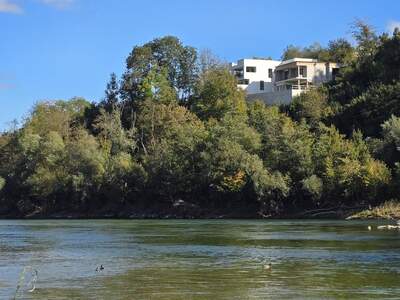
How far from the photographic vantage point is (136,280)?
33.1 metres

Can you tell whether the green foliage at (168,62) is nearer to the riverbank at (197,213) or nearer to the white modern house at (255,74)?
the white modern house at (255,74)

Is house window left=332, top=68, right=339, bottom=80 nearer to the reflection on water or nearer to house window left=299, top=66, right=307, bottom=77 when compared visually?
house window left=299, top=66, right=307, bottom=77

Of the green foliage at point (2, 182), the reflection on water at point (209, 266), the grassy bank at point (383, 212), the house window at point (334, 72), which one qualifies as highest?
the house window at point (334, 72)

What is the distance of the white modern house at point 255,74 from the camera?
176 m

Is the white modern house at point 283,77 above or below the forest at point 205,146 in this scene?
above

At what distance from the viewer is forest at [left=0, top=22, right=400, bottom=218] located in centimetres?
10738

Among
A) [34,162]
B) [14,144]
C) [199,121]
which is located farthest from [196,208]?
[14,144]

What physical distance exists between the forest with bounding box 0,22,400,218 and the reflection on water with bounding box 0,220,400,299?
45831 millimetres

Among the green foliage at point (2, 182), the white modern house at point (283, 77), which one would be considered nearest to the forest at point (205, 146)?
the green foliage at point (2, 182)

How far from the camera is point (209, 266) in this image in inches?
1519

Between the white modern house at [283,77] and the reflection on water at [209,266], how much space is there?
91.4 metres

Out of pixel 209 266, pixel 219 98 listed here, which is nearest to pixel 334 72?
pixel 219 98

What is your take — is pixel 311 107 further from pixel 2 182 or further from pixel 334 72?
pixel 2 182

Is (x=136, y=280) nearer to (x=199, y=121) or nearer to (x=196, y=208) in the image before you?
(x=196, y=208)
